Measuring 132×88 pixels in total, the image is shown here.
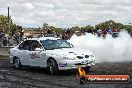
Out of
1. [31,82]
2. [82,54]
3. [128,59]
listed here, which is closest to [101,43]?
[128,59]

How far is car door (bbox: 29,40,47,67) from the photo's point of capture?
15.4 meters

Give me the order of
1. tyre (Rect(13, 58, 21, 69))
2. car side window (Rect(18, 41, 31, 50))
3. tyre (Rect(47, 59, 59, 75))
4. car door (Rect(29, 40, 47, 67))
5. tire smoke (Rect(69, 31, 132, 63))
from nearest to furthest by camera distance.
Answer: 1. tyre (Rect(47, 59, 59, 75))
2. car door (Rect(29, 40, 47, 67))
3. car side window (Rect(18, 41, 31, 50))
4. tyre (Rect(13, 58, 21, 69))
5. tire smoke (Rect(69, 31, 132, 63))

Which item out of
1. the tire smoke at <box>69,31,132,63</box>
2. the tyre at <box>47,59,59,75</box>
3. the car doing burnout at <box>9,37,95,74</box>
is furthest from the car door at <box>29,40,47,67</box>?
the tire smoke at <box>69,31,132,63</box>

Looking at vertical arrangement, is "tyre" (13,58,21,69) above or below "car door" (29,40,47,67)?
below

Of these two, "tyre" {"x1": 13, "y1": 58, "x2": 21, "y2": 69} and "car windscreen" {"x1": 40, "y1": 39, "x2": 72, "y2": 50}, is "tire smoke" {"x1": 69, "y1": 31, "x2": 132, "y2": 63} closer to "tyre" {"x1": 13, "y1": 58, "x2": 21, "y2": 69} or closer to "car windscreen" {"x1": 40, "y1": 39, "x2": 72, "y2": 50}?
"car windscreen" {"x1": 40, "y1": 39, "x2": 72, "y2": 50}

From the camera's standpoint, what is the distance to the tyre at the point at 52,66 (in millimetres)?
14632

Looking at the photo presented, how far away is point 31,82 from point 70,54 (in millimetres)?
2365

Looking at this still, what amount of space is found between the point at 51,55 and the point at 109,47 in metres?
7.87

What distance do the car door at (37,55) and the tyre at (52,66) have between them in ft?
1.36

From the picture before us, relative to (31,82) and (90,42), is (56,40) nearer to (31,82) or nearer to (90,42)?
(31,82)

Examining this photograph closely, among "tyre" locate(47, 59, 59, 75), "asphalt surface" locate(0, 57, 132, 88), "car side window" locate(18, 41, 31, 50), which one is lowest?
"asphalt surface" locate(0, 57, 132, 88)

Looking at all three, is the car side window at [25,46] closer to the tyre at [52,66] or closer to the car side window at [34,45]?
the car side window at [34,45]

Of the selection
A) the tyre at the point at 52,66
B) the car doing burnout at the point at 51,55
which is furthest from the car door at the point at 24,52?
the tyre at the point at 52,66

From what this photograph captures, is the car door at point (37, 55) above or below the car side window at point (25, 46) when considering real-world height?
below
